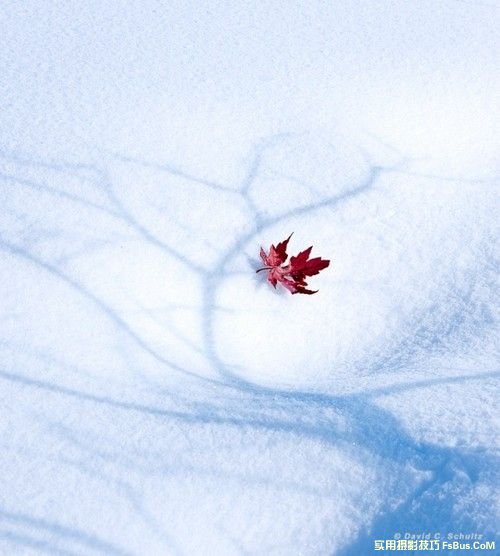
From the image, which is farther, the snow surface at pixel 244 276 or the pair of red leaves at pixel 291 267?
the pair of red leaves at pixel 291 267

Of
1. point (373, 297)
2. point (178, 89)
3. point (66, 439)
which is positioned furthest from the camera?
point (178, 89)

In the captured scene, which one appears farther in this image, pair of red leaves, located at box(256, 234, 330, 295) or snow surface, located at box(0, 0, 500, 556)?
pair of red leaves, located at box(256, 234, 330, 295)

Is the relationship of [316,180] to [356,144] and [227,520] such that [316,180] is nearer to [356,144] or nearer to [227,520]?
[356,144]

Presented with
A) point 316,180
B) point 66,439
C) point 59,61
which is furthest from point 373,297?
point 59,61
